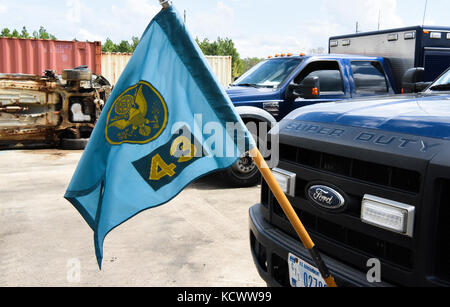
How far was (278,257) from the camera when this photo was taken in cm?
249

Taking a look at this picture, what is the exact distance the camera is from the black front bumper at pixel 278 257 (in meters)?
2.00

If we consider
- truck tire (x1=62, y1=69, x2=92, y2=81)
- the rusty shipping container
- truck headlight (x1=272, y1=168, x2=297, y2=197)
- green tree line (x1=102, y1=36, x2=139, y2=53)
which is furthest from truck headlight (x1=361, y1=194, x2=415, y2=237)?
green tree line (x1=102, y1=36, x2=139, y2=53)

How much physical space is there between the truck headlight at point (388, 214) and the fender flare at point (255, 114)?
4.39 m

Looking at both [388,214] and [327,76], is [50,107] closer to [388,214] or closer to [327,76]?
[327,76]

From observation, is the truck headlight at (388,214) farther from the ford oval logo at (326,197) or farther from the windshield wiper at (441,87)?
the windshield wiper at (441,87)

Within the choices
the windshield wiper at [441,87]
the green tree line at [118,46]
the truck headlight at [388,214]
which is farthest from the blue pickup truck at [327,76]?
the green tree line at [118,46]

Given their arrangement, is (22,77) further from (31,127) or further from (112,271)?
(112,271)

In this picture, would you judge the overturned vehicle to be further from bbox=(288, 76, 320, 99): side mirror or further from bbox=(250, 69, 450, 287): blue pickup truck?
bbox=(250, 69, 450, 287): blue pickup truck

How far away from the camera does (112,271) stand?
3709 mm

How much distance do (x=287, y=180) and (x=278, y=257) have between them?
43cm

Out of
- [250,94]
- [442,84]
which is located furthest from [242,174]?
→ [442,84]

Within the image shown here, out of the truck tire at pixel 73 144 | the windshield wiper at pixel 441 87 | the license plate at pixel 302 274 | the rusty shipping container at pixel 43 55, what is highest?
the rusty shipping container at pixel 43 55

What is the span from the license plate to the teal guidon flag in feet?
2.20

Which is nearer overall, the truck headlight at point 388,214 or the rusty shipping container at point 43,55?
the truck headlight at point 388,214
